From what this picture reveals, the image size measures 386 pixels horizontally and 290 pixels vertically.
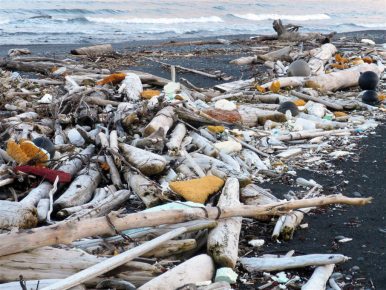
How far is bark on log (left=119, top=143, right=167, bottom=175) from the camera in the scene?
544 cm

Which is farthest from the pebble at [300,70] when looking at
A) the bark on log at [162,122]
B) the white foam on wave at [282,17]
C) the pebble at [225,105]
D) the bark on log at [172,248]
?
the white foam on wave at [282,17]

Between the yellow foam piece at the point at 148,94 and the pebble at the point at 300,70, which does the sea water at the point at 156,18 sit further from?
the yellow foam piece at the point at 148,94

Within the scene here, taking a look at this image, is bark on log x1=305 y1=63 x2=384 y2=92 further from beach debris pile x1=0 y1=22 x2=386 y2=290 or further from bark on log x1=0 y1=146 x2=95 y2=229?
bark on log x1=0 y1=146 x2=95 y2=229

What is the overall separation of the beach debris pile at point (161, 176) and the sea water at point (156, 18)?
1744cm

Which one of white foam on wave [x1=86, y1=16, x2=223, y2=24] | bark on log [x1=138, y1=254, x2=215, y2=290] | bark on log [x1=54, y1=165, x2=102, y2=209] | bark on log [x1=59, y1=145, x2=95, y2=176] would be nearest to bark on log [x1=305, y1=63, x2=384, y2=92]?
bark on log [x1=59, y1=145, x2=95, y2=176]

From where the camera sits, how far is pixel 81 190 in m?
5.07

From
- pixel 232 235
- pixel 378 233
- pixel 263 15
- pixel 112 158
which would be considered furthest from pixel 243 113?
pixel 263 15

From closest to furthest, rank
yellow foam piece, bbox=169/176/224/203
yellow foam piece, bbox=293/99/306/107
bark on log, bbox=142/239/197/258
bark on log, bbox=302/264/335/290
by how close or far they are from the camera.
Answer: bark on log, bbox=302/264/335/290, bark on log, bbox=142/239/197/258, yellow foam piece, bbox=169/176/224/203, yellow foam piece, bbox=293/99/306/107

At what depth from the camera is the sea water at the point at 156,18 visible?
97.3 ft

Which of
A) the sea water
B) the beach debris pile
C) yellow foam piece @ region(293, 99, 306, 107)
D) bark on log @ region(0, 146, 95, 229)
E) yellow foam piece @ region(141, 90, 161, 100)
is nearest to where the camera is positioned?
the beach debris pile

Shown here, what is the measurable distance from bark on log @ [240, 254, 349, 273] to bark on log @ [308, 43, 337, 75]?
28.3 ft

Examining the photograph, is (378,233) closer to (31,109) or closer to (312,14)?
(31,109)

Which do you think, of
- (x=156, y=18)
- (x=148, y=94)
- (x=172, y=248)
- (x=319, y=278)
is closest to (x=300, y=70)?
(x=148, y=94)

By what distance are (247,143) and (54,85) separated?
453cm
